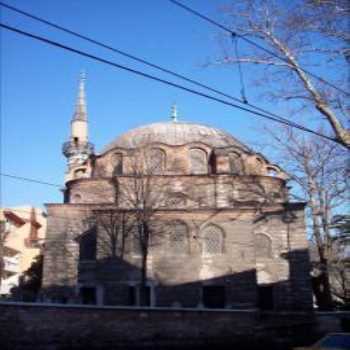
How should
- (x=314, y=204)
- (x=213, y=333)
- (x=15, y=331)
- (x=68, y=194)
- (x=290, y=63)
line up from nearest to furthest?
1. (x=290, y=63)
2. (x=15, y=331)
3. (x=213, y=333)
4. (x=314, y=204)
5. (x=68, y=194)

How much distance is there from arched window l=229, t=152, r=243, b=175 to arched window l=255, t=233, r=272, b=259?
17.5ft

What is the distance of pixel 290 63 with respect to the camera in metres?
11.2

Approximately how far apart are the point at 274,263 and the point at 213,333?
9250 millimetres

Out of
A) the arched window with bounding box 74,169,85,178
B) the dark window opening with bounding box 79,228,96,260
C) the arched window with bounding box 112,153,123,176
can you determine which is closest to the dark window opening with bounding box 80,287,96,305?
the dark window opening with bounding box 79,228,96,260

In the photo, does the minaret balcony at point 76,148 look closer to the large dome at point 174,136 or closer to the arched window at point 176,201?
the large dome at point 174,136

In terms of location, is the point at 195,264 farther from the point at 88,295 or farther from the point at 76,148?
the point at 76,148

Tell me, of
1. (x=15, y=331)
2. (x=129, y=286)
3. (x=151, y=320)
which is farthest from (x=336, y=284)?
(x=15, y=331)

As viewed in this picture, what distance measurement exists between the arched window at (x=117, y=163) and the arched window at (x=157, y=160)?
1990 millimetres

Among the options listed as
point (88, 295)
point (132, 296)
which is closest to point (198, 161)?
point (132, 296)

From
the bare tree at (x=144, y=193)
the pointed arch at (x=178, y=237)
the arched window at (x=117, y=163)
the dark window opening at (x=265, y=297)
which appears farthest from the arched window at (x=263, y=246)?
the arched window at (x=117, y=163)

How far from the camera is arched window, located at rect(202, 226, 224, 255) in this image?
2495 cm

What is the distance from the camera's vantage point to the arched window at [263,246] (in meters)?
25.6

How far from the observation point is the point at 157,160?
30.1 meters

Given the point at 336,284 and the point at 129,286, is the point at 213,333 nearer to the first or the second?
the point at 129,286
